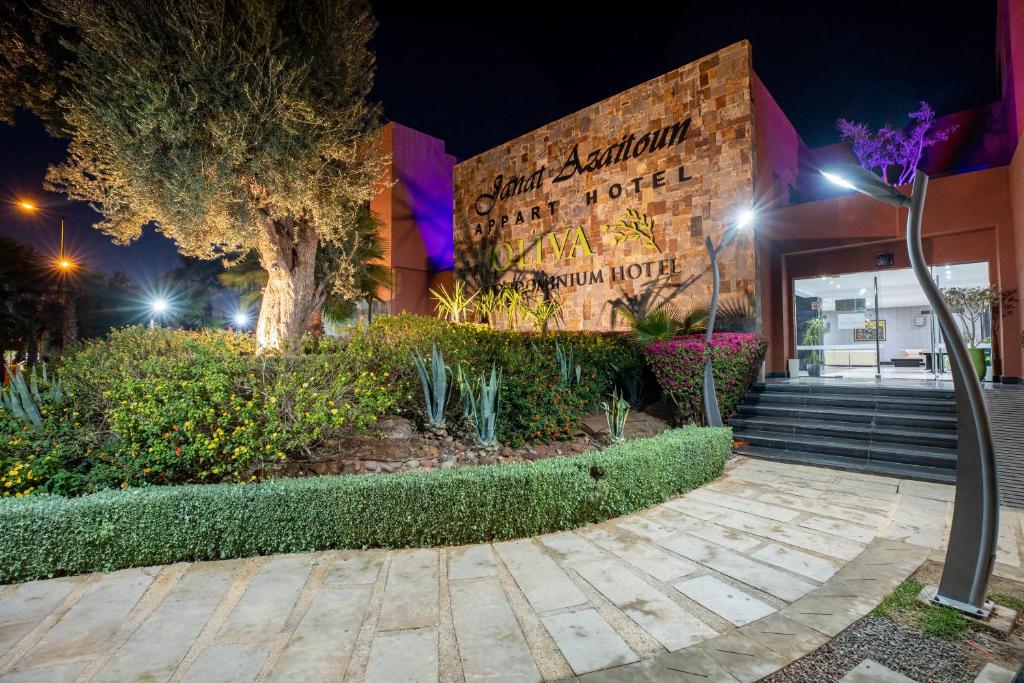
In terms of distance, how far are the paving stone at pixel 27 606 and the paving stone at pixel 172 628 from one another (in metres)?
0.53

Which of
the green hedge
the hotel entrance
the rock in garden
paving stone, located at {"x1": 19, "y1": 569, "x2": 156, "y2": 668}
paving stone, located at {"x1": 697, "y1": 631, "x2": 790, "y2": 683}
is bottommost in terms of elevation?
paving stone, located at {"x1": 19, "y1": 569, "x2": 156, "y2": 668}

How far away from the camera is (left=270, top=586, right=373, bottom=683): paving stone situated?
1801 mm

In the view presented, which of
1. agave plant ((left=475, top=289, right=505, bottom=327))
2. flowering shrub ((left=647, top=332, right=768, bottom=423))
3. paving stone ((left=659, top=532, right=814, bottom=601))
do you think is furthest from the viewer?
agave plant ((left=475, top=289, right=505, bottom=327))

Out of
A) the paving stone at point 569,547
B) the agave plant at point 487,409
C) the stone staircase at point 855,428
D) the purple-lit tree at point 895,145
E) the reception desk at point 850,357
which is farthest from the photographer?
the reception desk at point 850,357

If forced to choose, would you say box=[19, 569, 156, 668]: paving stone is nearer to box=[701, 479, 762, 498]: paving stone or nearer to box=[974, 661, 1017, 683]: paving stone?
box=[974, 661, 1017, 683]: paving stone

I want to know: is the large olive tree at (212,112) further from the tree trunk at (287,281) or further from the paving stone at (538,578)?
the paving stone at (538,578)

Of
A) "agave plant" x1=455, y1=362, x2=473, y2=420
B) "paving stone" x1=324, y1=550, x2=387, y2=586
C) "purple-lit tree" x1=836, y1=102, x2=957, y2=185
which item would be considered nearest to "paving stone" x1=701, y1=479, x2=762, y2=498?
"agave plant" x1=455, y1=362, x2=473, y2=420

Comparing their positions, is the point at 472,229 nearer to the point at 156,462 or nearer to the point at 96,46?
the point at 96,46

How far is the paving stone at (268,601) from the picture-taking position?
2.08 m

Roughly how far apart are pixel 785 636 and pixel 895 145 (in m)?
12.2

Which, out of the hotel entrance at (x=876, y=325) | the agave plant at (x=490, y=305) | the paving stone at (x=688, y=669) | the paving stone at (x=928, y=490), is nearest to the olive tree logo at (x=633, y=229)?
the agave plant at (x=490, y=305)

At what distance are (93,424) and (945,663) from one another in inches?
218

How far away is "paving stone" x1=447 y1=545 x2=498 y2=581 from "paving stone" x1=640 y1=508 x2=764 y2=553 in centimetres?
141

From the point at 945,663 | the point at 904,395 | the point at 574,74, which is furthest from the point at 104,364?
the point at 574,74
